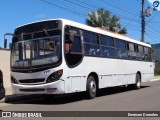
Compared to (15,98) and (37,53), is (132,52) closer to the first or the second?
(15,98)

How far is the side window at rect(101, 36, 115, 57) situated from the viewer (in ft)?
55.4

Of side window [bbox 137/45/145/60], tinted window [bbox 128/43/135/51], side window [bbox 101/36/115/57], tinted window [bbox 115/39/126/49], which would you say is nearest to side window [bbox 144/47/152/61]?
side window [bbox 137/45/145/60]

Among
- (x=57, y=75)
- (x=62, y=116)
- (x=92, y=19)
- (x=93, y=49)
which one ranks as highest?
(x=92, y=19)

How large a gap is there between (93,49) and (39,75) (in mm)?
3254

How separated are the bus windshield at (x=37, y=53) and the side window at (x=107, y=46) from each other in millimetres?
3669

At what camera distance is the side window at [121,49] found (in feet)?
61.2

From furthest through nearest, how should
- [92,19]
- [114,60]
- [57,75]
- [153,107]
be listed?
1. [92,19]
2. [114,60]
3. [57,75]
4. [153,107]

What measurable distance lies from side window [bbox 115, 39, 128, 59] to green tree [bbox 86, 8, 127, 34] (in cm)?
1995

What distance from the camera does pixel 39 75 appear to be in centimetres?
1341

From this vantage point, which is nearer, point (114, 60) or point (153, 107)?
point (153, 107)

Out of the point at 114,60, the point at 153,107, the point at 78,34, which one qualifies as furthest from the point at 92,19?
the point at 153,107

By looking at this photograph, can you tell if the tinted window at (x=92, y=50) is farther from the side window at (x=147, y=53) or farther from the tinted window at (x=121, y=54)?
the side window at (x=147, y=53)

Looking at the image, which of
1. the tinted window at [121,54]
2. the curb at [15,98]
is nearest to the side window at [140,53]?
the tinted window at [121,54]

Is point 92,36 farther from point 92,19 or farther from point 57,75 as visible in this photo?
point 92,19
